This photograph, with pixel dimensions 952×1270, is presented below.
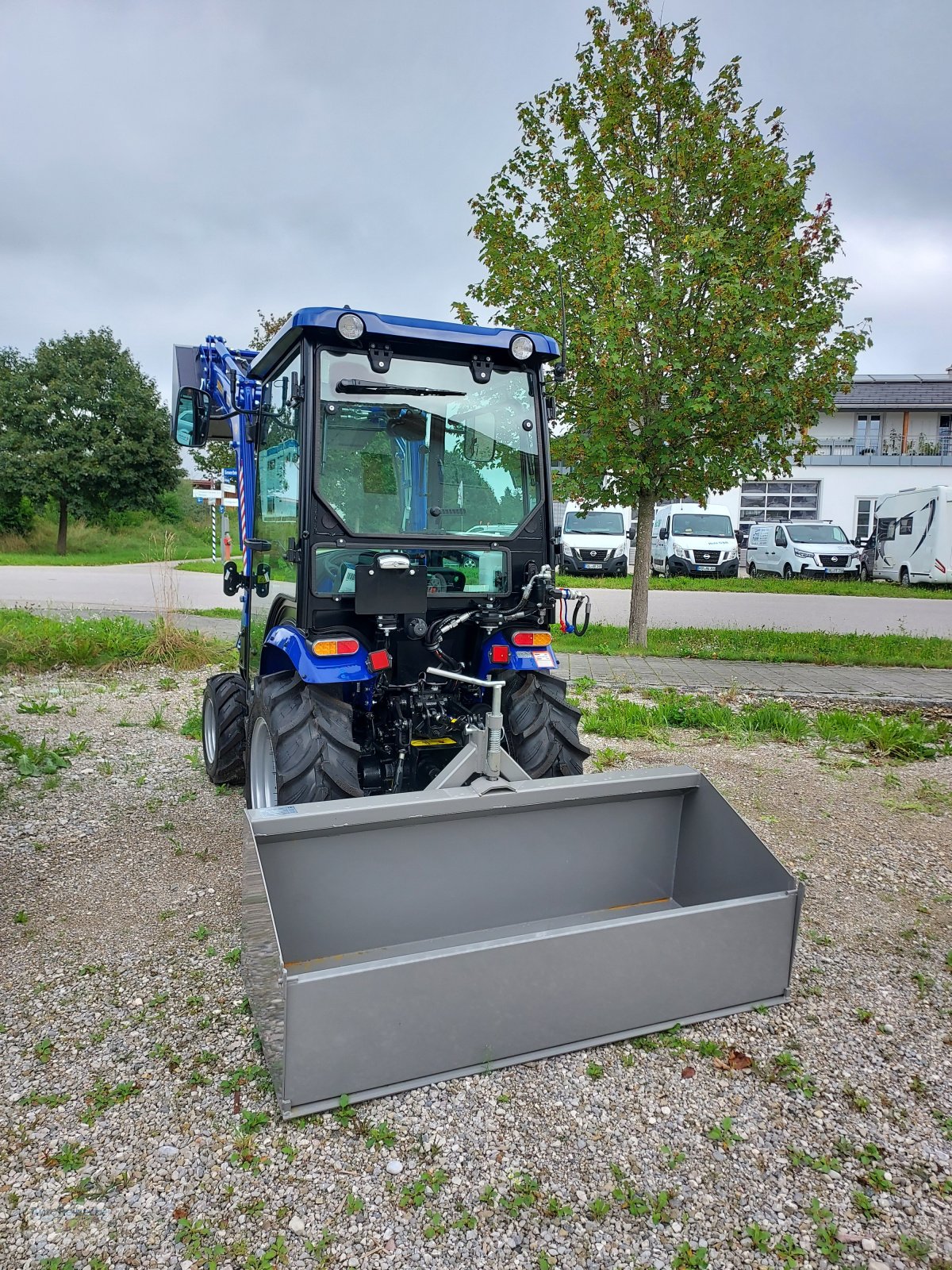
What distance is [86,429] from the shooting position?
28.0 m

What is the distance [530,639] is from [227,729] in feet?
6.71

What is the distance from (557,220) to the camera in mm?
8664

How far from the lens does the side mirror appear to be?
4.01m

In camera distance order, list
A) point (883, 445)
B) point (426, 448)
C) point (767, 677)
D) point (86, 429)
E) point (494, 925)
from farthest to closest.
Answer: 1. point (883, 445)
2. point (86, 429)
3. point (767, 677)
4. point (426, 448)
5. point (494, 925)

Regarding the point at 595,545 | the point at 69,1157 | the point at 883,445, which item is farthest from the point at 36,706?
the point at 883,445

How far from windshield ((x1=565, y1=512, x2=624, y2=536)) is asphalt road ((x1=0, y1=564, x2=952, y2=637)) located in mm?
2369

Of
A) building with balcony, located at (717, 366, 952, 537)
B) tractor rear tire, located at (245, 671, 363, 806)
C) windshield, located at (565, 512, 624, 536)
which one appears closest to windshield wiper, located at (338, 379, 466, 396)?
tractor rear tire, located at (245, 671, 363, 806)

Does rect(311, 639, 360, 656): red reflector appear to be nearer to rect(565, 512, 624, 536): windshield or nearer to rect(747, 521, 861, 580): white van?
rect(565, 512, 624, 536): windshield

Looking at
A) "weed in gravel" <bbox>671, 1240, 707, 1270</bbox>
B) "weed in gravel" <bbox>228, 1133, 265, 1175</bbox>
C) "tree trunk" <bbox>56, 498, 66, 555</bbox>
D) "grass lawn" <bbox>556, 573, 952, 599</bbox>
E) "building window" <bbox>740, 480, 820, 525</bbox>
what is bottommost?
"weed in gravel" <bbox>671, 1240, 707, 1270</bbox>

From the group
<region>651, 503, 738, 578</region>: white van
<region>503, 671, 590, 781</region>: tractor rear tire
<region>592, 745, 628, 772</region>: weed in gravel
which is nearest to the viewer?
<region>503, 671, 590, 781</region>: tractor rear tire

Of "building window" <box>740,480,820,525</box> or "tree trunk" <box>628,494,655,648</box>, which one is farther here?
"building window" <box>740,480,820,525</box>

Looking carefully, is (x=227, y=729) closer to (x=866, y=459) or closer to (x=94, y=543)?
(x=94, y=543)

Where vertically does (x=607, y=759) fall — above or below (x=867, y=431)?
below

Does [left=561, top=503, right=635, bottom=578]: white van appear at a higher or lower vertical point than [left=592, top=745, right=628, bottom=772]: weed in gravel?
higher
